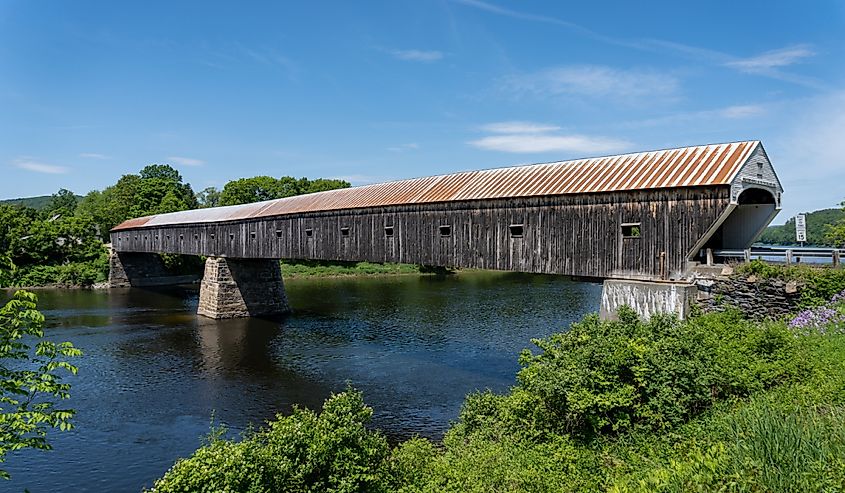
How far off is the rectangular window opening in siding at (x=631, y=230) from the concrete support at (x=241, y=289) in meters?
24.5

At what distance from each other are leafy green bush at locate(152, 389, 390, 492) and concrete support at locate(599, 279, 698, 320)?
798 cm

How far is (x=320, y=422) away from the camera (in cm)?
834

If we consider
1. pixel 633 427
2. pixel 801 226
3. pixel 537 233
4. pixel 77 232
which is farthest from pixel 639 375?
pixel 77 232

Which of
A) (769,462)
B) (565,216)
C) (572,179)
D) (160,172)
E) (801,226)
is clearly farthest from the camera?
(160,172)

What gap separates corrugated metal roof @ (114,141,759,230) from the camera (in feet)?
43.5

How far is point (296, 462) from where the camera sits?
311 inches

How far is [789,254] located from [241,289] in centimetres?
2813

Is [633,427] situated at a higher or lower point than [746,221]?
lower

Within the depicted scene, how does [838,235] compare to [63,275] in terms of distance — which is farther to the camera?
[63,275]

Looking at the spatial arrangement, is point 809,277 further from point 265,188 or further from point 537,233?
point 265,188

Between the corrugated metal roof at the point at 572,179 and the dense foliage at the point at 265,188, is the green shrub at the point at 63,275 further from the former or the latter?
the corrugated metal roof at the point at 572,179

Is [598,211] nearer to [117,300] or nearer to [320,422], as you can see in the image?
[320,422]

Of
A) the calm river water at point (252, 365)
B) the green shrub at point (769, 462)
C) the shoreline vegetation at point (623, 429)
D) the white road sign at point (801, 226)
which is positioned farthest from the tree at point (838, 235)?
the green shrub at point (769, 462)

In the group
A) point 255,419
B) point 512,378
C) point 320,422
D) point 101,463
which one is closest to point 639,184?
point 512,378
